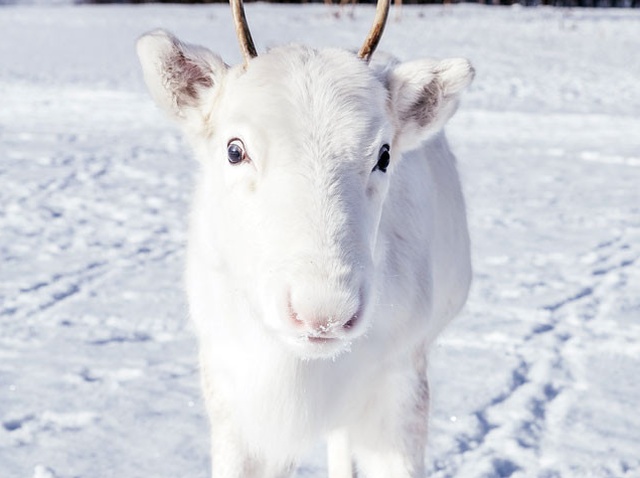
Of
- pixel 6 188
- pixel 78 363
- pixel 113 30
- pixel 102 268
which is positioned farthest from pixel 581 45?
pixel 78 363

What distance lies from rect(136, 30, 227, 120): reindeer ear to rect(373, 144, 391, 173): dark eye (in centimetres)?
51

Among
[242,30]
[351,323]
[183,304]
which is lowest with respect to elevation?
[183,304]

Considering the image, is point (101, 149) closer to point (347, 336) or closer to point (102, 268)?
point (102, 268)

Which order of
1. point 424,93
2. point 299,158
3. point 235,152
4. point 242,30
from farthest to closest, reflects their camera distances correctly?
point 424,93 < point 242,30 < point 235,152 < point 299,158

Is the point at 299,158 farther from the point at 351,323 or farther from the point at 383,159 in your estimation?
the point at 351,323

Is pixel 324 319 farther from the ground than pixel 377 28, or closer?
closer

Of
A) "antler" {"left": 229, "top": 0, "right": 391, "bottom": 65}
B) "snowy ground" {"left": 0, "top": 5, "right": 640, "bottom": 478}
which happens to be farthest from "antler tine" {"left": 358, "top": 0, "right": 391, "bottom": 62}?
"snowy ground" {"left": 0, "top": 5, "right": 640, "bottom": 478}

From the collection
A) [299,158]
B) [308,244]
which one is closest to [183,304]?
[299,158]

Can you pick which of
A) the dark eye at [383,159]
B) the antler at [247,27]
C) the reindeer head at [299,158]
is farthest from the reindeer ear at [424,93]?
the dark eye at [383,159]

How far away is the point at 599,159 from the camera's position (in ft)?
35.2

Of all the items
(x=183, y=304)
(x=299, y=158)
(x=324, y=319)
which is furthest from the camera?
(x=183, y=304)

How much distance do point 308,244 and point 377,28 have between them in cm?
79

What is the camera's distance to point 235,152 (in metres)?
2.33

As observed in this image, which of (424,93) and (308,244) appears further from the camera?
(424,93)
